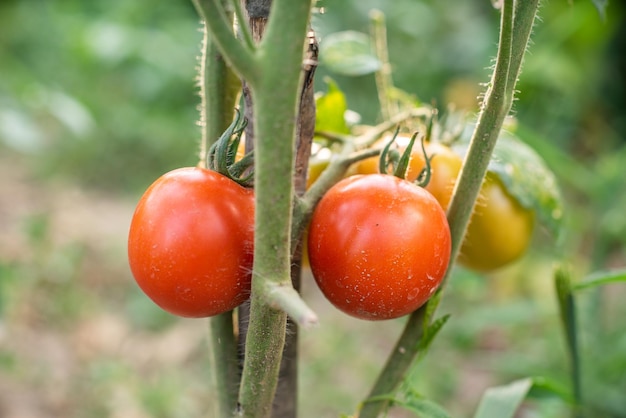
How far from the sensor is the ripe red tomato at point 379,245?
0.62 meters

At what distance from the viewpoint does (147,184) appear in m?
3.19

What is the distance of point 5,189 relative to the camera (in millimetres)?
3012

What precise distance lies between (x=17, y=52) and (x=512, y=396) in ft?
14.0

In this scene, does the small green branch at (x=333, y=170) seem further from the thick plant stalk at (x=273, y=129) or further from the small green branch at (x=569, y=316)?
the small green branch at (x=569, y=316)

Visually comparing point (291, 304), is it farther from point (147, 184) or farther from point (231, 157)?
point (147, 184)

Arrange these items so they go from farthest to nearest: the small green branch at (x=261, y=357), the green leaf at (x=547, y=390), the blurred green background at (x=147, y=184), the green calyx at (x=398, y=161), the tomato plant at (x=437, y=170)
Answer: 1. the blurred green background at (x=147, y=184)
2. the green leaf at (x=547, y=390)
3. the tomato plant at (x=437, y=170)
4. the green calyx at (x=398, y=161)
5. the small green branch at (x=261, y=357)

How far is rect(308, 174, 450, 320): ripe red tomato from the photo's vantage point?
0.62 meters

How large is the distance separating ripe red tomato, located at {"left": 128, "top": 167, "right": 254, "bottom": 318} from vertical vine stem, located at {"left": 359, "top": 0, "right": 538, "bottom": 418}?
0.72ft

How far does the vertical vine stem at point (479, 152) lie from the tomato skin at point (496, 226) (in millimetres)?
184

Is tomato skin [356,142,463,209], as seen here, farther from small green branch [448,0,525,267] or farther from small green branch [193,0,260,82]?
small green branch [193,0,260,82]

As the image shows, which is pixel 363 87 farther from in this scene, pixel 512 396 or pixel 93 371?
pixel 512 396

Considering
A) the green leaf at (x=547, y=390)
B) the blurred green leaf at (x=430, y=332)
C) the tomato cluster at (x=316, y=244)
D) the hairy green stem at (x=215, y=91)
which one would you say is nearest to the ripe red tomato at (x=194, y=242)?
the tomato cluster at (x=316, y=244)

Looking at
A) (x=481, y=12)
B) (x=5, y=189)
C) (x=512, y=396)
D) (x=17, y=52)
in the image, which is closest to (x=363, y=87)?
(x=481, y=12)

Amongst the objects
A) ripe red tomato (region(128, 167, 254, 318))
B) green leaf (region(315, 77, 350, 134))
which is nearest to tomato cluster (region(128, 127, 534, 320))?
ripe red tomato (region(128, 167, 254, 318))
